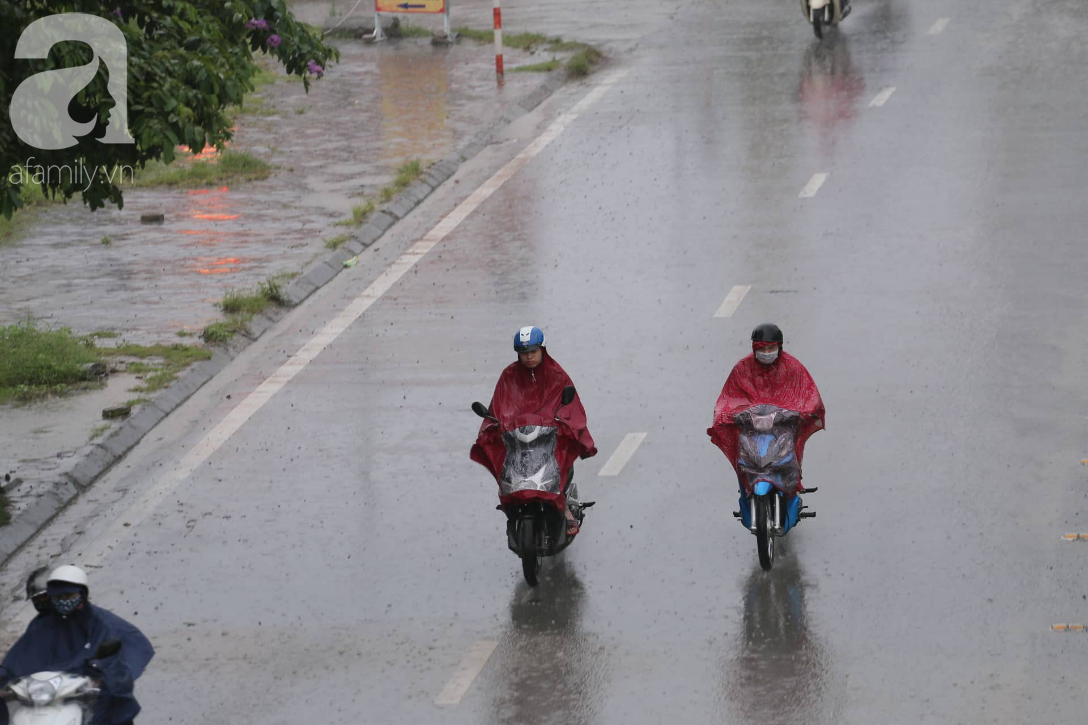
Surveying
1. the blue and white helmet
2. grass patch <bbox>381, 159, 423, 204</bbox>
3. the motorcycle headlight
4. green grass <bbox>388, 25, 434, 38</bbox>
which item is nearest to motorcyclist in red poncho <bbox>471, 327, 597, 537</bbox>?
the blue and white helmet

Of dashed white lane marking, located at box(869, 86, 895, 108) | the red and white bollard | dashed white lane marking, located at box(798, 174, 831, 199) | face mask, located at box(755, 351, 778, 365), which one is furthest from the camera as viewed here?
the red and white bollard

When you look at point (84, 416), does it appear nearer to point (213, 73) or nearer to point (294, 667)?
point (213, 73)

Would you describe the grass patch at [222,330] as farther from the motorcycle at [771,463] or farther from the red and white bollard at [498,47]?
the red and white bollard at [498,47]

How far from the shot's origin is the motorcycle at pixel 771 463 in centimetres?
1165

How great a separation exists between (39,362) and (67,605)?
7.71 m

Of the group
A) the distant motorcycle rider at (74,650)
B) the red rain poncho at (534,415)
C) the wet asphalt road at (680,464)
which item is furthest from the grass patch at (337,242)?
the distant motorcycle rider at (74,650)

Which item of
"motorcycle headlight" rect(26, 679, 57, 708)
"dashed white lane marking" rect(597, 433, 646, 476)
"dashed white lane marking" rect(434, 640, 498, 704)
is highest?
"motorcycle headlight" rect(26, 679, 57, 708)

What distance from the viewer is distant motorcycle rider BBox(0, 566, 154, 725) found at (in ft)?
27.8

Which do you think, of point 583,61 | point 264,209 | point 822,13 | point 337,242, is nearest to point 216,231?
point 264,209

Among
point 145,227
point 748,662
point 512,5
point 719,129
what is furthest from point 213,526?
point 512,5

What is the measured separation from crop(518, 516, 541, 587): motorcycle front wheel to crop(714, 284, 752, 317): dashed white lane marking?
5561mm

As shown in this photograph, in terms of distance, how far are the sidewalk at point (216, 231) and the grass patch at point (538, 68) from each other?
266 mm

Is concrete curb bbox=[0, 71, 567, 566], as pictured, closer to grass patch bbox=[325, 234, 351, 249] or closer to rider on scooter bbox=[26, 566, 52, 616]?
grass patch bbox=[325, 234, 351, 249]

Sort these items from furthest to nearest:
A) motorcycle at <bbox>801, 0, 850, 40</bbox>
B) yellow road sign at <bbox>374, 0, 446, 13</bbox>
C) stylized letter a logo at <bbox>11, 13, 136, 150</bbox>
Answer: yellow road sign at <bbox>374, 0, 446, 13</bbox> < motorcycle at <bbox>801, 0, 850, 40</bbox> < stylized letter a logo at <bbox>11, 13, 136, 150</bbox>
